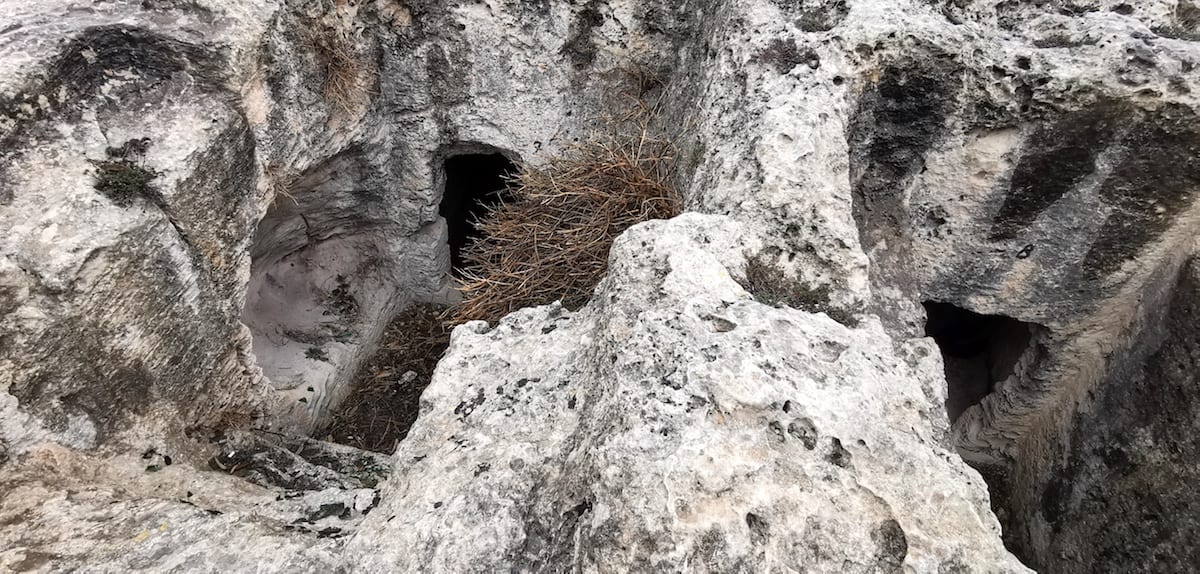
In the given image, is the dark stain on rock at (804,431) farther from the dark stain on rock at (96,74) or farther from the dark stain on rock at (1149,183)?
the dark stain on rock at (96,74)

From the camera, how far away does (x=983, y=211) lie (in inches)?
90.1

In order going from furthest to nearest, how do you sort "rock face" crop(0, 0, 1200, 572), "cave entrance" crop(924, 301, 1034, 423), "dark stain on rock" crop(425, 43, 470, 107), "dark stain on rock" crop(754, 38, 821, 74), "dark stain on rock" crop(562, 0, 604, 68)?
1. "cave entrance" crop(924, 301, 1034, 423)
2. "dark stain on rock" crop(425, 43, 470, 107)
3. "dark stain on rock" crop(562, 0, 604, 68)
4. "dark stain on rock" crop(754, 38, 821, 74)
5. "rock face" crop(0, 0, 1200, 572)

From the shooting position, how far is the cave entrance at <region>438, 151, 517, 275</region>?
408 cm

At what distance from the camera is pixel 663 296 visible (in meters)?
1.36

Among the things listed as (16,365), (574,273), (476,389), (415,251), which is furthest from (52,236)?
(415,251)

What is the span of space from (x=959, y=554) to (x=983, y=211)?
1.65 meters

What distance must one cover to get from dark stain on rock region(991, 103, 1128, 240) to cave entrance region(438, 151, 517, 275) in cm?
Result: 259

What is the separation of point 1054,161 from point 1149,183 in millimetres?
295

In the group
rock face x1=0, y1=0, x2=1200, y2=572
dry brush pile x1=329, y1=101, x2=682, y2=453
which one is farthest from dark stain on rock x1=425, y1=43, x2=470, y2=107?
dry brush pile x1=329, y1=101, x2=682, y2=453

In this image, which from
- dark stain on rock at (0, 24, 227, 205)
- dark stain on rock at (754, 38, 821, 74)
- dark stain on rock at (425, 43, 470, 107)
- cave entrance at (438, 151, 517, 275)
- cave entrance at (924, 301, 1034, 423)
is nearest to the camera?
dark stain on rock at (0, 24, 227, 205)

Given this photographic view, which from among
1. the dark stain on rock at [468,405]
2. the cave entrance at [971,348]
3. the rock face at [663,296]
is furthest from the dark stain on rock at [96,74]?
the cave entrance at [971,348]

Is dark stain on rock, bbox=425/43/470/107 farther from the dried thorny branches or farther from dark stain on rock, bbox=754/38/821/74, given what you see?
dark stain on rock, bbox=754/38/821/74

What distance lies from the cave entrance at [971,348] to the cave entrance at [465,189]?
9.18ft

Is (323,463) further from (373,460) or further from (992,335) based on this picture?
(992,335)
